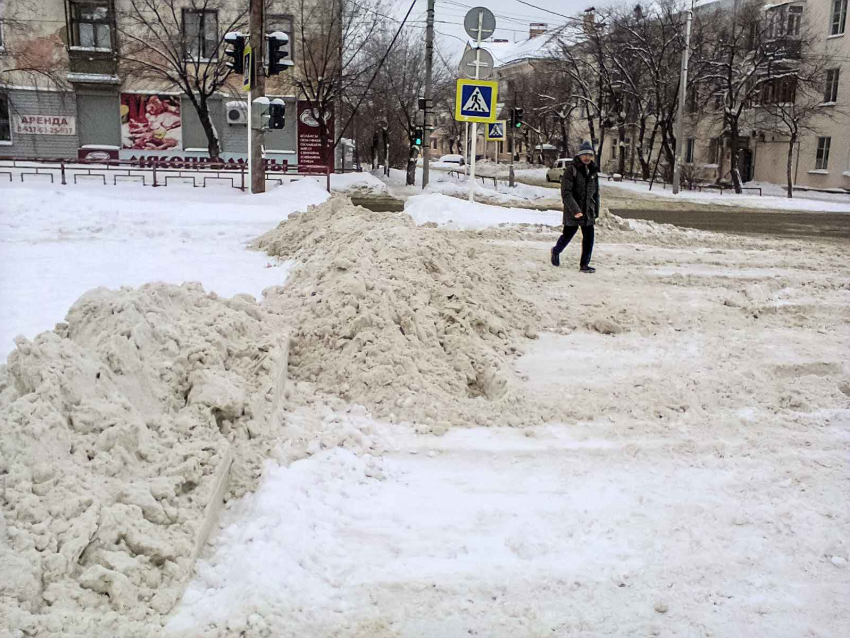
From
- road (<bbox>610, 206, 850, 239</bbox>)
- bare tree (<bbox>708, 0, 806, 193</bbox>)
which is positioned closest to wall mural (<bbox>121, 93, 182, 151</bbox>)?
road (<bbox>610, 206, 850, 239</bbox>)

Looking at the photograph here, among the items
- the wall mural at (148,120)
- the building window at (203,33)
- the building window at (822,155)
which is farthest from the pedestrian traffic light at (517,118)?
the building window at (822,155)

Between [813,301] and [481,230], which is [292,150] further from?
[813,301]

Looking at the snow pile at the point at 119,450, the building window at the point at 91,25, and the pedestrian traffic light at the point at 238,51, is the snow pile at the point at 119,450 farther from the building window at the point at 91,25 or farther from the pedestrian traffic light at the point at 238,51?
the building window at the point at 91,25

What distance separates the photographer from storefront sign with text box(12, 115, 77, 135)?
114 feet

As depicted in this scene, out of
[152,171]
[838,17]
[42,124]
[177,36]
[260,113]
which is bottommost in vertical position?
[152,171]

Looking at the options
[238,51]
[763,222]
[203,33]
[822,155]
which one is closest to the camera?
[238,51]

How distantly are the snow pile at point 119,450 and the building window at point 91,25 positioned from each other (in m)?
33.8

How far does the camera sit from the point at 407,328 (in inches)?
240

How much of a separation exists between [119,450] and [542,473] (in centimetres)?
227

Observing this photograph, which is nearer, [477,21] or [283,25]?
[477,21]

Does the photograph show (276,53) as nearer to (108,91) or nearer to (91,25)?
(108,91)

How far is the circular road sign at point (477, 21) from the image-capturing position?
45.9 feet

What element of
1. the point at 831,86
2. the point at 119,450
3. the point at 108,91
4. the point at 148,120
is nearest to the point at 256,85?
the point at 119,450

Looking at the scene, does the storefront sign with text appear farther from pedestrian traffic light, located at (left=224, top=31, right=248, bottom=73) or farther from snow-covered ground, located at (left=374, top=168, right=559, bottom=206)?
pedestrian traffic light, located at (left=224, top=31, right=248, bottom=73)
